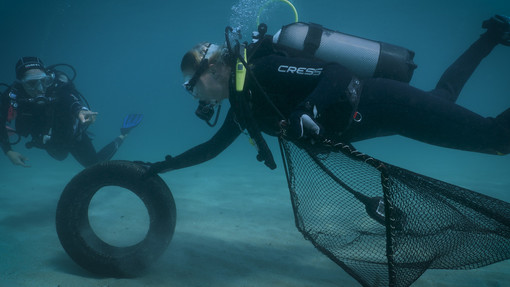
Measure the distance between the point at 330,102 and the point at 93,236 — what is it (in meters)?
3.22

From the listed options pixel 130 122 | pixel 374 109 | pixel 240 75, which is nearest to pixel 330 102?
pixel 374 109

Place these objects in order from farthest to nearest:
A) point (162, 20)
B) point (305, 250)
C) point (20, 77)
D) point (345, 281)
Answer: point (162, 20) → point (20, 77) → point (305, 250) → point (345, 281)

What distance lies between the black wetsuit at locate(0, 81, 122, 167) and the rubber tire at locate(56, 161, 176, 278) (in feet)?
14.0

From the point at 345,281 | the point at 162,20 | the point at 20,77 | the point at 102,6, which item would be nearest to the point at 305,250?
the point at 345,281

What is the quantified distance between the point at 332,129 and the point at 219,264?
2183mm

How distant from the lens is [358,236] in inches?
119

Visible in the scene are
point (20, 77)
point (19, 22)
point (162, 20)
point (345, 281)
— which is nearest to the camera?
point (345, 281)

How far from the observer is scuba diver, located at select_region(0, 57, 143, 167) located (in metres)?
6.19

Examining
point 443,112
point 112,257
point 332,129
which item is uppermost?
point 443,112

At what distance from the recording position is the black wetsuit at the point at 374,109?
2479mm

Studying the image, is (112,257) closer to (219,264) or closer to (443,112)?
(219,264)

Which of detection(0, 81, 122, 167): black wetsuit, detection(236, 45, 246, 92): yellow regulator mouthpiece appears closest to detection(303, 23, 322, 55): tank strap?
detection(236, 45, 246, 92): yellow regulator mouthpiece

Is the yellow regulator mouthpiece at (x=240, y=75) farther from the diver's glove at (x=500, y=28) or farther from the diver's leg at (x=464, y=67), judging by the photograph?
the diver's glove at (x=500, y=28)

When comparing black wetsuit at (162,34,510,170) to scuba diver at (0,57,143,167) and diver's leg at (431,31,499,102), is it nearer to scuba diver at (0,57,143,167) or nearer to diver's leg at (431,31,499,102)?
diver's leg at (431,31,499,102)
